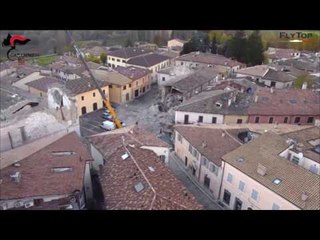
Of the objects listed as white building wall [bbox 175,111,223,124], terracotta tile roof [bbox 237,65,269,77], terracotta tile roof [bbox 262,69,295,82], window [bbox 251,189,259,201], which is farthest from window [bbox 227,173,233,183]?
terracotta tile roof [bbox 237,65,269,77]

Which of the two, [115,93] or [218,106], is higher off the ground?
[218,106]

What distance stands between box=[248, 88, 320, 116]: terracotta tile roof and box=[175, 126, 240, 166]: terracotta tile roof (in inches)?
168

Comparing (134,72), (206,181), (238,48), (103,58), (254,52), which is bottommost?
(206,181)

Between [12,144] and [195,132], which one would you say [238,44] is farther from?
[12,144]

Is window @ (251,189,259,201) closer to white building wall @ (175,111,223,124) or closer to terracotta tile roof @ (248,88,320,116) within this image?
white building wall @ (175,111,223,124)

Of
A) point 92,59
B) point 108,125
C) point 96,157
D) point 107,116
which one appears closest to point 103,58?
point 92,59

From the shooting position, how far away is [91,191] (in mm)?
12953

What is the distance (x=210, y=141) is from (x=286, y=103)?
7.34m

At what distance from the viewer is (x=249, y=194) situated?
11766mm

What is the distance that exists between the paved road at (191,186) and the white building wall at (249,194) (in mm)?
540

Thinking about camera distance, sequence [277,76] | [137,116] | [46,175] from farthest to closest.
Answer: [277,76], [137,116], [46,175]

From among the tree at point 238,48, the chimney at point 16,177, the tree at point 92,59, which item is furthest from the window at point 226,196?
the tree at point 92,59

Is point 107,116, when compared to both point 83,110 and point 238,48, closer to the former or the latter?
point 83,110
